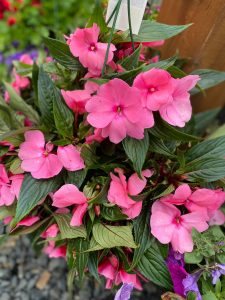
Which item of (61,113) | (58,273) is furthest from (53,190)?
(58,273)

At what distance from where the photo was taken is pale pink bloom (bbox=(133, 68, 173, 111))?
0.81 meters

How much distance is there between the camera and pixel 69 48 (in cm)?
94

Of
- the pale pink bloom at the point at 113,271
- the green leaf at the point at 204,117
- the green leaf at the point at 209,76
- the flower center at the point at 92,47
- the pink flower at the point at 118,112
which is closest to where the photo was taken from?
the pink flower at the point at 118,112

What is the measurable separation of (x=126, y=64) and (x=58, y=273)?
92 centimetres

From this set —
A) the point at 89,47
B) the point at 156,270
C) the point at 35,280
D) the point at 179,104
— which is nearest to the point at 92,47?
the point at 89,47

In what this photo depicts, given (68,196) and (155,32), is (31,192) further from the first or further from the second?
(155,32)

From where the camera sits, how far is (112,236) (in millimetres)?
940

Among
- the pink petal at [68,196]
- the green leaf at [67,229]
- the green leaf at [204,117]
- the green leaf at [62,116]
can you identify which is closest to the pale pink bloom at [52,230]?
the green leaf at [67,229]

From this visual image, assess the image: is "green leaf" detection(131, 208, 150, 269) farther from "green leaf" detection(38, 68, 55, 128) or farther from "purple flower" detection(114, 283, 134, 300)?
"green leaf" detection(38, 68, 55, 128)

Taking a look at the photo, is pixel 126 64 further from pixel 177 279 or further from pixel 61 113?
pixel 177 279

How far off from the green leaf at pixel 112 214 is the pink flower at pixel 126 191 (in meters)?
0.01

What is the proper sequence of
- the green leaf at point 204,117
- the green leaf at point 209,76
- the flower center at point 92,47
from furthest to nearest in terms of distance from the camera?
the green leaf at point 204,117, the green leaf at point 209,76, the flower center at point 92,47

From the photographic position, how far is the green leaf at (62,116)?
0.94 m

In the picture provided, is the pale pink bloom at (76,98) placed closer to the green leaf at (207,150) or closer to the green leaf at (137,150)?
the green leaf at (137,150)
